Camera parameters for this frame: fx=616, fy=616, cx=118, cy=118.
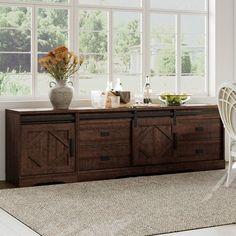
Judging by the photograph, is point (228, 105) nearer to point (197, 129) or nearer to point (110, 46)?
point (197, 129)

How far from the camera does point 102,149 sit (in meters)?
6.50

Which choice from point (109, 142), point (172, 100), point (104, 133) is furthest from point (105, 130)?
point (172, 100)

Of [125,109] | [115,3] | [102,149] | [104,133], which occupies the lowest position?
[102,149]

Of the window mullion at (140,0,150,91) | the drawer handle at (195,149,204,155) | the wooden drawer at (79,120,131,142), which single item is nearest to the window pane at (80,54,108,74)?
the window mullion at (140,0,150,91)

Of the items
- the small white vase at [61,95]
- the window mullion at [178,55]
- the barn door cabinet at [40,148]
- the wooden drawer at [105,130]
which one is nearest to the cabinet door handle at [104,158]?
the wooden drawer at [105,130]

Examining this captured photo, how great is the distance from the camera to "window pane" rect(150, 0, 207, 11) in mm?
7445

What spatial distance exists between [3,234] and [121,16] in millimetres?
3672

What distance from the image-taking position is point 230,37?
25.5 ft

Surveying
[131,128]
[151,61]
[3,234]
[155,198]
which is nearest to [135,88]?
[151,61]

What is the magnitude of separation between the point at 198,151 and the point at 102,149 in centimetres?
121

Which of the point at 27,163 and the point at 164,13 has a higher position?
the point at 164,13

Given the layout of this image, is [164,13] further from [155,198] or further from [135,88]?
[155,198]

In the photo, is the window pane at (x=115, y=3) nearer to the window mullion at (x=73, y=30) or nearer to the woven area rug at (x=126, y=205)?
the window mullion at (x=73, y=30)

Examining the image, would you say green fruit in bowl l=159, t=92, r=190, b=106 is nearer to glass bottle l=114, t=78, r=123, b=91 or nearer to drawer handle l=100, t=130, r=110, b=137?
glass bottle l=114, t=78, r=123, b=91
